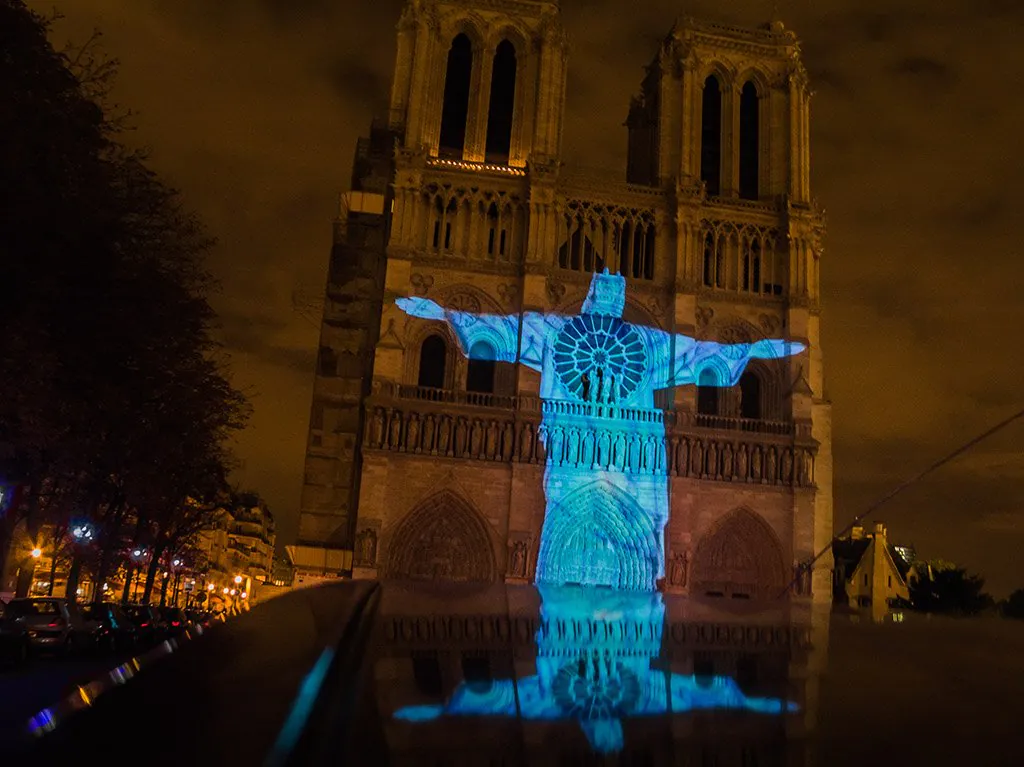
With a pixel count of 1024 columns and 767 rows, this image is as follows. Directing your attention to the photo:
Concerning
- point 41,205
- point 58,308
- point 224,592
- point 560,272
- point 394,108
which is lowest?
point 224,592

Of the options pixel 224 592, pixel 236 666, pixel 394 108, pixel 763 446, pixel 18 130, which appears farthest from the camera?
pixel 224 592

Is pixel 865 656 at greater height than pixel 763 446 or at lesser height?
lesser

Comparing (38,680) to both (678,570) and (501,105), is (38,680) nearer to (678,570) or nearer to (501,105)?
(678,570)

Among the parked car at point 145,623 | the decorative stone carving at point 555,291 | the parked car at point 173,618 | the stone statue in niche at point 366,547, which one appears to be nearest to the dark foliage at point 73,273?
the parked car at point 145,623

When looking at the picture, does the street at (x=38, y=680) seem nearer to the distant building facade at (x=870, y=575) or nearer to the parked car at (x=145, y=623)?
the parked car at (x=145, y=623)

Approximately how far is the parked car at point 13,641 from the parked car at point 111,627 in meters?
2.02

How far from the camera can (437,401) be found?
97.0ft

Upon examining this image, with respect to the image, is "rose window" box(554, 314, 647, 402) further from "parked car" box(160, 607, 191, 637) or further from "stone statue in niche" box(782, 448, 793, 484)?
"parked car" box(160, 607, 191, 637)

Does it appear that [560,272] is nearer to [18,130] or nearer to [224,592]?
[18,130]

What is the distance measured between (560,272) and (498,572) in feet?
33.9

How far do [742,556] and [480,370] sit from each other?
1056 cm

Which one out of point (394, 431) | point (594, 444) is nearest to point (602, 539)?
point (594, 444)

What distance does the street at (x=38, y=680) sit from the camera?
10508 millimetres

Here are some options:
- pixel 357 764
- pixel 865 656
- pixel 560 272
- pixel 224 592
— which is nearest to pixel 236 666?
pixel 357 764
